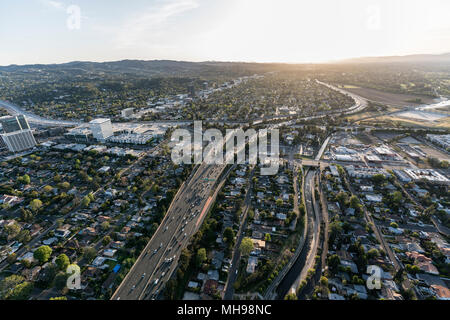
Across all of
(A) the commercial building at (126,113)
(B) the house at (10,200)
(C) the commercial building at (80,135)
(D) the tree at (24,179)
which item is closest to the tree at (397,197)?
(B) the house at (10,200)

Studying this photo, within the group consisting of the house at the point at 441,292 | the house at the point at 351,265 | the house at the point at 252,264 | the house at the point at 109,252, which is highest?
the house at the point at 109,252

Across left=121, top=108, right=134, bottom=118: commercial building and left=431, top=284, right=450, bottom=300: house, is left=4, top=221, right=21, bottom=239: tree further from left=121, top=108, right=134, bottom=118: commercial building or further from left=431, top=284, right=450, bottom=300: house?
left=121, top=108, right=134, bottom=118: commercial building

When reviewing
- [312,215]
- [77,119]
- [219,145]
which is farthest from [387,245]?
[77,119]

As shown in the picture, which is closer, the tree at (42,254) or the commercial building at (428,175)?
the tree at (42,254)

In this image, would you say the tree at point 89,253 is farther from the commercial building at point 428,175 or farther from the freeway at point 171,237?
the commercial building at point 428,175

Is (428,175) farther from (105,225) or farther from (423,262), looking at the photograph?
(105,225)

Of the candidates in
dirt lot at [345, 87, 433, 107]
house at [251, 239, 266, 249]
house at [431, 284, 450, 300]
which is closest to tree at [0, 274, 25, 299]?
house at [251, 239, 266, 249]

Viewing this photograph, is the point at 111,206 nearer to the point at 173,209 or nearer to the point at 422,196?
the point at 173,209
